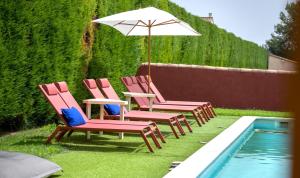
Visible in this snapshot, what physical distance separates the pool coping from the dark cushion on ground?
4.05 ft

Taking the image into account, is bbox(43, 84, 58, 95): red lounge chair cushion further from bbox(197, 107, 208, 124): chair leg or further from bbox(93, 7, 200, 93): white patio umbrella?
bbox(197, 107, 208, 124): chair leg

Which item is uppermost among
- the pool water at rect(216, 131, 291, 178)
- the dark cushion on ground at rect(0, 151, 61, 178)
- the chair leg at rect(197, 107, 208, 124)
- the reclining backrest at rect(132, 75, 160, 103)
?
the reclining backrest at rect(132, 75, 160, 103)

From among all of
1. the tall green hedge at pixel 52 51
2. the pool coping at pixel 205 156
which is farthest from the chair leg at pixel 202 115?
the tall green hedge at pixel 52 51

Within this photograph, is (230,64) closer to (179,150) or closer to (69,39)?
(69,39)

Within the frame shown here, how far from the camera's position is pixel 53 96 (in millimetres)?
8094

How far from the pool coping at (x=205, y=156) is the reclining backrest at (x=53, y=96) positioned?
2087 millimetres

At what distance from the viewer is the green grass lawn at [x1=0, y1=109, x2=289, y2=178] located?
252 inches

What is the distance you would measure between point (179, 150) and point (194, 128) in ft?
11.0

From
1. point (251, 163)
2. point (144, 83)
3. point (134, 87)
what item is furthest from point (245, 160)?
point (144, 83)

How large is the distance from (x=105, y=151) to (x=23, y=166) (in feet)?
9.36

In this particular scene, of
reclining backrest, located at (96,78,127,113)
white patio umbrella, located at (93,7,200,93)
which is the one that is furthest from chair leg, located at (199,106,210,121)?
reclining backrest, located at (96,78,127,113)

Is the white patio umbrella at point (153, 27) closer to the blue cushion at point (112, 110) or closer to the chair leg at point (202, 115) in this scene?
the chair leg at point (202, 115)

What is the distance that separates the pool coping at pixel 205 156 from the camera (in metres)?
5.94

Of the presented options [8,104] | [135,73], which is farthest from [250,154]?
[135,73]
